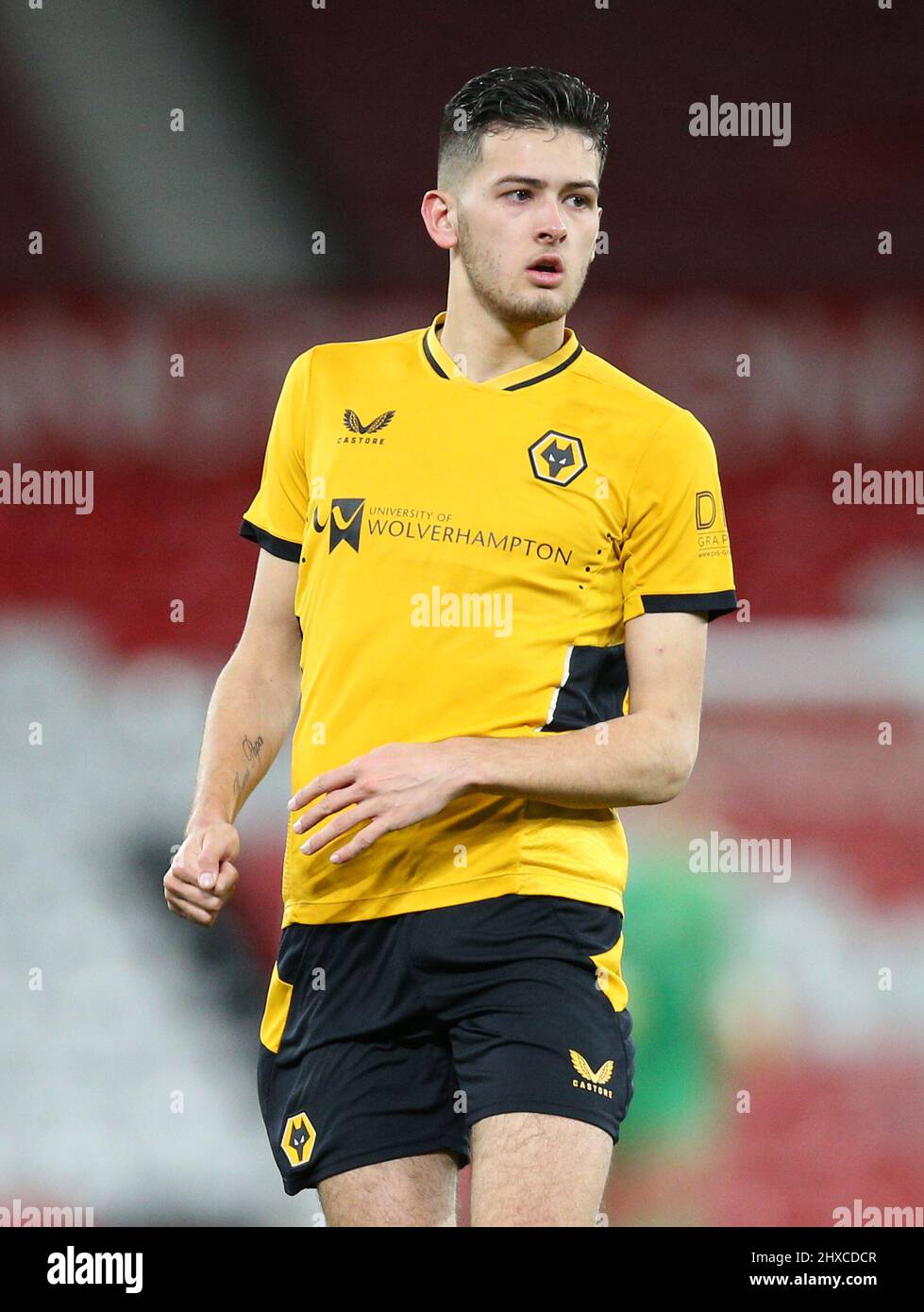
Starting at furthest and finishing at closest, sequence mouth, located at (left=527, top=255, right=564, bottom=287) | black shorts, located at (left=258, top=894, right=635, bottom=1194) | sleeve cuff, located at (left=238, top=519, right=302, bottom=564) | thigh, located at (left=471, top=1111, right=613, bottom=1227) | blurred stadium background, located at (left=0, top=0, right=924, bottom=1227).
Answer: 1. blurred stadium background, located at (left=0, top=0, right=924, bottom=1227)
2. sleeve cuff, located at (left=238, top=519, right=302, bottom=564)
3. mouth, located at (left=527, top=255, right=564, bottom=287)
4. black shorts, located at (left=258, top=894, right=635, bottom=1194)
5. thigh, located at (left=471, top=1111, right=613, bottom=1227)

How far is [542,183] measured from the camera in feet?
7.13

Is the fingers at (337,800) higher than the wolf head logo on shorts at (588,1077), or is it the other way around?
the fingers at (337,800)

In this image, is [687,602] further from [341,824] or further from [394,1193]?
[394,1193]

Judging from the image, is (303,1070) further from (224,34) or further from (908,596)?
(224,34)

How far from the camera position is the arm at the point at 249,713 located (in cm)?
210

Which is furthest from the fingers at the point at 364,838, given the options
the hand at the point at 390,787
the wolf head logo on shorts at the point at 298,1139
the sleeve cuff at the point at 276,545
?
the sleeve cuff at the point at 276,545

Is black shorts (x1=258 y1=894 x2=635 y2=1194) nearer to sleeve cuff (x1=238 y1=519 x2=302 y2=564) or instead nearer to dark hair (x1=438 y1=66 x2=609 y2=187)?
sleeve cuff (x1=238 y1=519 x2=302 y2=564)

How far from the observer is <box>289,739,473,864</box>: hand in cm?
190

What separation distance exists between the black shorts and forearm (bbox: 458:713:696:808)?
135mm

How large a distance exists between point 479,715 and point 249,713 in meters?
0.35

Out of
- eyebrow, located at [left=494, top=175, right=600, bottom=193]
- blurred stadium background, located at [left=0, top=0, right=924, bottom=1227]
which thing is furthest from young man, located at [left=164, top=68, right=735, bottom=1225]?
blurred stadium background, located at [left=0, top=0, right=924, bottom=1227]

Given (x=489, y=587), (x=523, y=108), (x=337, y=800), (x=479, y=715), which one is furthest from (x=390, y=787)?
(x=523, y=108)

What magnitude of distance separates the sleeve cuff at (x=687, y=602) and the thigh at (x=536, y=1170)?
2.00ft

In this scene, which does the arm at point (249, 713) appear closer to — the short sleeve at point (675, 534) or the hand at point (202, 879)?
the hand at point (202, 879)
